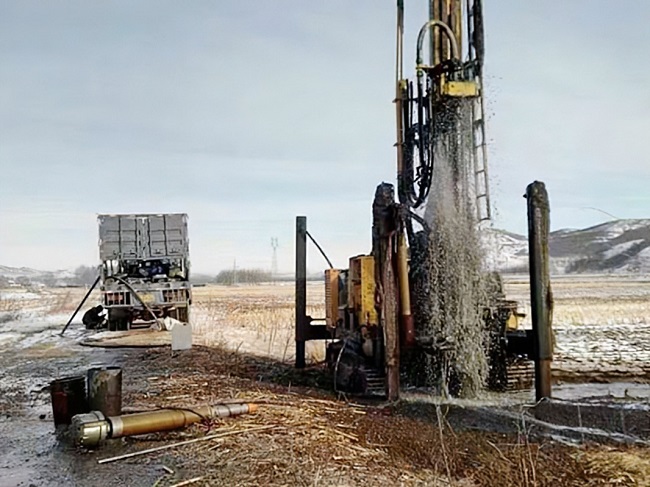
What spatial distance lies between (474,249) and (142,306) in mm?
11254

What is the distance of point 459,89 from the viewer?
915 centimetres

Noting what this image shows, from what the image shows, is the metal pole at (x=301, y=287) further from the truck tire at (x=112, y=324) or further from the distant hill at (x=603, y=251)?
the distant hill at (x=603, y=251)

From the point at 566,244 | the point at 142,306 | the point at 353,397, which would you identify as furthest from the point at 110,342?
Answer: the point at 566,244

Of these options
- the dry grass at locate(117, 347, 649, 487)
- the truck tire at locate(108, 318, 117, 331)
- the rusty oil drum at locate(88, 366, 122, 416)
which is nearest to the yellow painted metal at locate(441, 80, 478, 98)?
the dry grass at locate(117, 347, 649, 487)

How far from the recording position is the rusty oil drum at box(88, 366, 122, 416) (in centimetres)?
654

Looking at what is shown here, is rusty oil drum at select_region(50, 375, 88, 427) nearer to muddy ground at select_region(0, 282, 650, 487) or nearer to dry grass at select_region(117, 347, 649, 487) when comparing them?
muddy ground at select_region(0, 282, 650, 487)

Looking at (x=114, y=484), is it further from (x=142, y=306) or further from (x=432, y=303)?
(x=142, y=306)

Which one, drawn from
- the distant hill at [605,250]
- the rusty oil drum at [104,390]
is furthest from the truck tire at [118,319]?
the distant hill at [605,250]

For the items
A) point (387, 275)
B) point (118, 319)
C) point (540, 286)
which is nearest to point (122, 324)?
point (118, 319)

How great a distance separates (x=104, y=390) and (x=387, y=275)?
134 inches

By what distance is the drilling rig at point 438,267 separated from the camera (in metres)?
8.44

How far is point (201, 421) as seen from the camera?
21.9 ft

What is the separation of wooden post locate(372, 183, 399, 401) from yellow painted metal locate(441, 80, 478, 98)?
5.33 feet

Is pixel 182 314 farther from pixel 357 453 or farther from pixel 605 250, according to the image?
pixel 605 250
